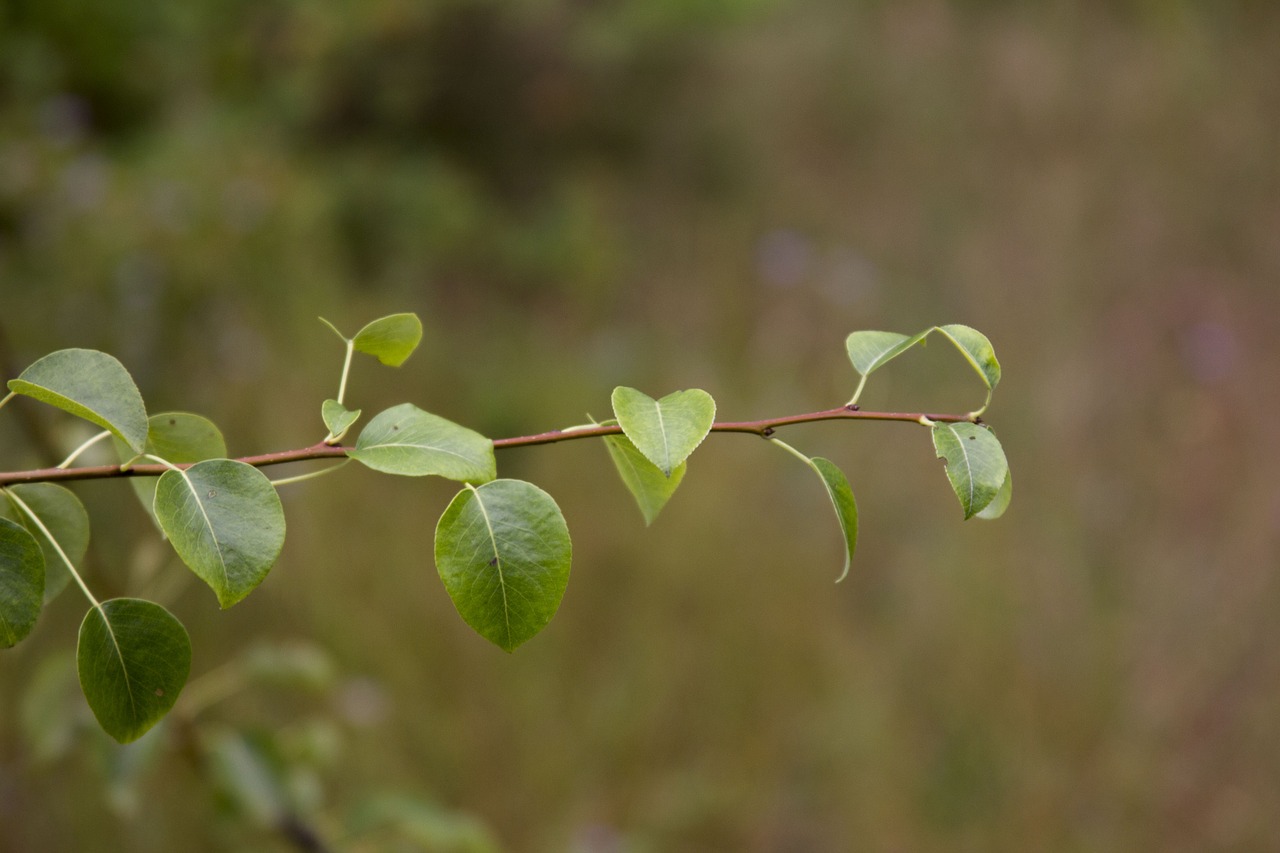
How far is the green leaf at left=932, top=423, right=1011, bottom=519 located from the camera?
34 centimetres

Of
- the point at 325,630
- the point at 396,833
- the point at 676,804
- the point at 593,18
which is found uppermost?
the point at 593,18

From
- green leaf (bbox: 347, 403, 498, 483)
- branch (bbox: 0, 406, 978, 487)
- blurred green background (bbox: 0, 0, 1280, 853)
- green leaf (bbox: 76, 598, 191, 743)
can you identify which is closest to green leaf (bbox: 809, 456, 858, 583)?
branch (bbox: 0, 406, 978, 487)

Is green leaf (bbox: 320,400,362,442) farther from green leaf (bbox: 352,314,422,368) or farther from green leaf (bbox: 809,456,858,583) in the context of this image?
green leaf (bbox: 809,456,858,583)

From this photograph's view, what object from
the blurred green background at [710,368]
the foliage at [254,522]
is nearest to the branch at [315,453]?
the foliage at [254,522]

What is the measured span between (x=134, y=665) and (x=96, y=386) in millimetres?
90

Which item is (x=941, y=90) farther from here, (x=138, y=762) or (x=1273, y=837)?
(x=138, y=762)

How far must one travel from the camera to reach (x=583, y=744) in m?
1.70

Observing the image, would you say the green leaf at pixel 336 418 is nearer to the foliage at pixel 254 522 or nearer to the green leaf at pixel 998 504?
the foliage at pixel 254 522

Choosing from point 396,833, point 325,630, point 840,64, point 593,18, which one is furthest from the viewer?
point 840,64

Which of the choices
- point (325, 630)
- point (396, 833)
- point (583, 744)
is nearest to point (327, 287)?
point (325, 630)

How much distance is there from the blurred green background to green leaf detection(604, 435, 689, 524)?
0.42 meters

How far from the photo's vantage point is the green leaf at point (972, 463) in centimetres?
34

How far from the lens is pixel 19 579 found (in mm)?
296

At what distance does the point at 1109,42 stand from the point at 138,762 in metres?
4.54
